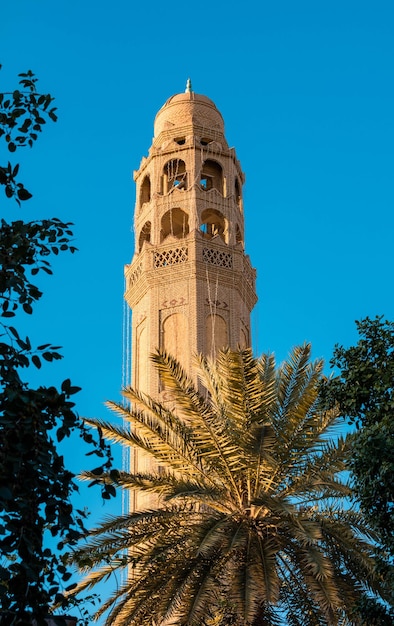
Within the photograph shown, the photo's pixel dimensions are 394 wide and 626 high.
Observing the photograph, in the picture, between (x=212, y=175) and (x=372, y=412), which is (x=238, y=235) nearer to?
(x=212, y=175)

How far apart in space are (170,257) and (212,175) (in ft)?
12.1

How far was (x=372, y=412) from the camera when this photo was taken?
11977 millimetres

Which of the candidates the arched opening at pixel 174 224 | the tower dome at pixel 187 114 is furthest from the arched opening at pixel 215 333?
the tower dome at pixel 187 114

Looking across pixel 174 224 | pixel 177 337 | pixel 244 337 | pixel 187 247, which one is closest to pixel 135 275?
pixel 187 247

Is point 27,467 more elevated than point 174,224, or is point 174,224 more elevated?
point 174,224

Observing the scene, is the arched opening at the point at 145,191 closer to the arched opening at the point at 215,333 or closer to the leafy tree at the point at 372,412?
the arched opening at the point at 215,333

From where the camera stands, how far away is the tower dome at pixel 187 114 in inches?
1113

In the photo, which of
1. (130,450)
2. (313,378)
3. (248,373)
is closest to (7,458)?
(248,373)

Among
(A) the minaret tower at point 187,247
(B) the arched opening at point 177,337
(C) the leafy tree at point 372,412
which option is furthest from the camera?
(A) the minaret tower at point 187,247

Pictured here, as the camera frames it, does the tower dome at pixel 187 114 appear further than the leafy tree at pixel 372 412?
Yes

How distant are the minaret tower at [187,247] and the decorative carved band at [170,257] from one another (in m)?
0.03

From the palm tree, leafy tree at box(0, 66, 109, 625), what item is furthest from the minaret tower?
leafy tree at box(0, 66, 109, 625)

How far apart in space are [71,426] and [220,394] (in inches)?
377

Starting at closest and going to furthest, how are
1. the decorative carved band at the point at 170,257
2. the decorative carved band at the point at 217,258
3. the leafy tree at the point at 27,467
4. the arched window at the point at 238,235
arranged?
the leafy tree at the point at 27,467, the decorative carved band at the point at 170,257, the decorative carved band at the point at 217,258, the arched window at the point at 238,235
